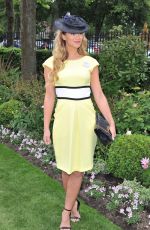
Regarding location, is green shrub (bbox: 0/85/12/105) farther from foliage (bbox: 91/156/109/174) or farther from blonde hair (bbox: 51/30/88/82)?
blonde hair (bbox: 51/30/88/82)

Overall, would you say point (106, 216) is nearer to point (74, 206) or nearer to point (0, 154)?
point (74, 206)

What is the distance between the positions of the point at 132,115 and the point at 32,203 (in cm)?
204

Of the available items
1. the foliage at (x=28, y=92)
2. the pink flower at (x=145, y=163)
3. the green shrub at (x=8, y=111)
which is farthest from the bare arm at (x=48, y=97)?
the green shrub at (x=8, y=111)

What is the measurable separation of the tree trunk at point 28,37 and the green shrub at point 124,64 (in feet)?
5.86

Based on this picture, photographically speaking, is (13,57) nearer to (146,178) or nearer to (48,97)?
(146,178)

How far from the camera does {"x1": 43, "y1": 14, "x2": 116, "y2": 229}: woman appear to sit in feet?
13.6

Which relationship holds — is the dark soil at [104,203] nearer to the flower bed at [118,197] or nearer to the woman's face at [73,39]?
the flower bed at [118,197]

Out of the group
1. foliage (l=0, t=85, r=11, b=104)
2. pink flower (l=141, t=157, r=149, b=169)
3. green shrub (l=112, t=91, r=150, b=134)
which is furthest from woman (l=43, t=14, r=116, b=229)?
foliage (l=0, t=85, r=11, b=104)

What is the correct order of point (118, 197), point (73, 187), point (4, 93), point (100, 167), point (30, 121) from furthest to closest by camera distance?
point (4, 93) → point (30, 121) → point (100, 167) → point (118, 197) → point (73, 187)

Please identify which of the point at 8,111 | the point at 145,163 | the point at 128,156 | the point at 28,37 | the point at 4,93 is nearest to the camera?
the point at 145,163

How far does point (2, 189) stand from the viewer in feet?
19.2

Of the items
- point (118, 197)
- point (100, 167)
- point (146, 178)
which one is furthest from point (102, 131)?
point (100, 167)

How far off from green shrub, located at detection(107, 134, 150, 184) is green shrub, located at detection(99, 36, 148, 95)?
168 inches

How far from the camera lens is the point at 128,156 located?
5484 millimetres
